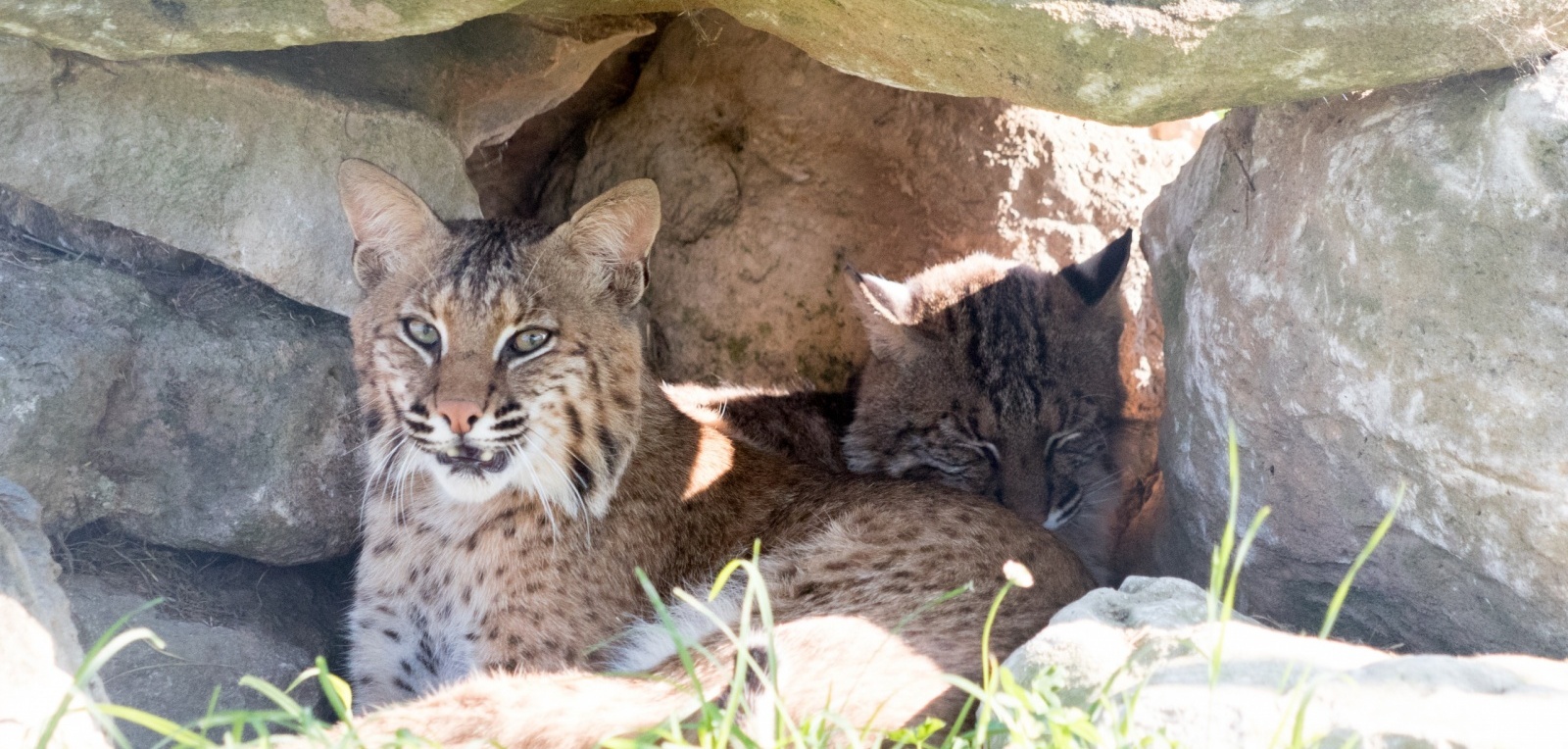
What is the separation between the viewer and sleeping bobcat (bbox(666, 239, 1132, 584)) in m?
4.56

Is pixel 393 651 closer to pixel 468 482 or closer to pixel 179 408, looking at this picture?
pixel 468 482

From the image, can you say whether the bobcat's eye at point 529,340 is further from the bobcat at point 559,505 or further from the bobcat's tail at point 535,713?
the bobcat's tail at point 535,713

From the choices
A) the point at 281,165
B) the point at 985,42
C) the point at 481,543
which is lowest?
the point at 481,543

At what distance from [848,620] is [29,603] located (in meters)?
1.92

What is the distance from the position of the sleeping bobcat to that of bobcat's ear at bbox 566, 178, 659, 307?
30.2 inches

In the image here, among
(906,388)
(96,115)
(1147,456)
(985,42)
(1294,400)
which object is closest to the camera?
(985,42)

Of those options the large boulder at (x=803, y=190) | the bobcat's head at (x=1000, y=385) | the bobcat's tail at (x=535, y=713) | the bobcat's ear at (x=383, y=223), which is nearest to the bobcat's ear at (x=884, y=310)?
the bobcat's head at (x=1000, y=385)

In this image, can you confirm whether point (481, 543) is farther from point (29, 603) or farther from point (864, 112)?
point (864, 112)

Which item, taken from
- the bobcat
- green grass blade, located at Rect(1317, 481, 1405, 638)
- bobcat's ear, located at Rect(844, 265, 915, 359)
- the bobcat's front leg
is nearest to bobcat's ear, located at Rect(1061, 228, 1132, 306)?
bobcat's ear, located at Rect(844, 265, 915, 359)

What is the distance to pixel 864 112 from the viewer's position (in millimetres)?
5598

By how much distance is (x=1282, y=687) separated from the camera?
2203 millimetres

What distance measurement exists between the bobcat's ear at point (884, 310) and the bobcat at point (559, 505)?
75 cm

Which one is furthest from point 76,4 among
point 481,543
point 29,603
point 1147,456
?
point 1147,456

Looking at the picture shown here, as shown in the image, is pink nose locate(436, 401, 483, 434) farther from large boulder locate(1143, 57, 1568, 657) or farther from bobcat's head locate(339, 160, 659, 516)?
large boulder locate(1143, 57, 1568, 657)
